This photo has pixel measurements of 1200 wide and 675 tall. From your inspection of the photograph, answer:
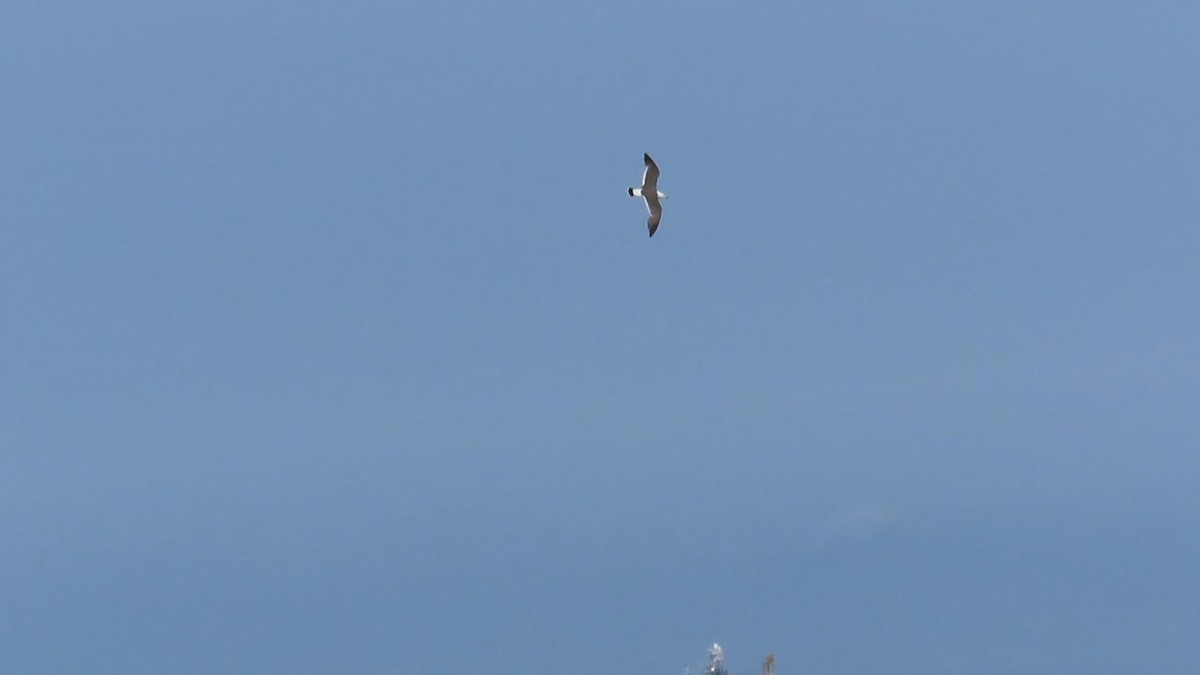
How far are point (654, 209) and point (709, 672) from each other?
69.4 m

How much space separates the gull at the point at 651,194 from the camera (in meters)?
68.9

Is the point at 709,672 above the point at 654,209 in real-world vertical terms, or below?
below

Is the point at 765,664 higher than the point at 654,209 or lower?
lower

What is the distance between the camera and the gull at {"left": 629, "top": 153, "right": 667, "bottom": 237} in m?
68.9

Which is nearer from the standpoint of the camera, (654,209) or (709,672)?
(654,209)

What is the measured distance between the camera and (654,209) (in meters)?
70.5

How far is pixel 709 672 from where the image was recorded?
134 meters

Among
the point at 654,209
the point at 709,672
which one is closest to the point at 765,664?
the point at 709,672

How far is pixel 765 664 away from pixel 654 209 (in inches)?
2684

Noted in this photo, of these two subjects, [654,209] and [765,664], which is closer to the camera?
[654,209]

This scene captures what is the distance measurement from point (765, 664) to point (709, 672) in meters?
4.18

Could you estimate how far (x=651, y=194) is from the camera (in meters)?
69.8

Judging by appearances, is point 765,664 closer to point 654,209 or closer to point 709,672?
point 709,672
